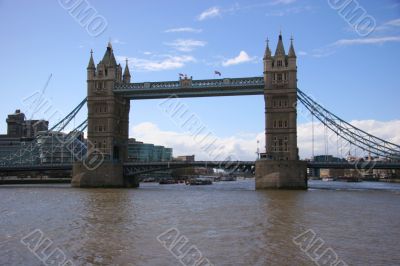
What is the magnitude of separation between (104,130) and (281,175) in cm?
3175

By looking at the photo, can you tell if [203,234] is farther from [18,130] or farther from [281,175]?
[18,130]

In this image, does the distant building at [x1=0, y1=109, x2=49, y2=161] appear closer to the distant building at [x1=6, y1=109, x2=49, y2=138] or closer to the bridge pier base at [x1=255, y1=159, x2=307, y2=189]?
the distant building at [x1=6, y1=109, x2=49, y2=138]

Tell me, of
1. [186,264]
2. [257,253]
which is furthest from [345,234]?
[186,264]

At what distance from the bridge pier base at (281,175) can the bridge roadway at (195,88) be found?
12251mm

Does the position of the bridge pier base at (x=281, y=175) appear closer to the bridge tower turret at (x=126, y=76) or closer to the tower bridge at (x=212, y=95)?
the tower bridge at (x=212, y=95)

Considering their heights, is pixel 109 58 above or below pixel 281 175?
above

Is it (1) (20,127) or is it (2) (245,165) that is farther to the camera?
(1) (20,127)

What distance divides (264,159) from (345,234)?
152 ft

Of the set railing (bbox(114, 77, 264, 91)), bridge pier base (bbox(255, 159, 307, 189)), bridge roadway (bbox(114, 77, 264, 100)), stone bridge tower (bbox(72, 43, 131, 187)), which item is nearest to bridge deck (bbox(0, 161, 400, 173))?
bridge pier base (bbox(255, 159, 307, 189))

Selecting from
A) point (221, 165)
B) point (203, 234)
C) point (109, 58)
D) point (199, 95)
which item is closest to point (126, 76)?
point (109, 58)

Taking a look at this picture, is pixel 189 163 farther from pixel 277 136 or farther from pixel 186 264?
pixel 186 264

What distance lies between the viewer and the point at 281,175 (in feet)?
233

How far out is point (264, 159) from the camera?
73.1 metres

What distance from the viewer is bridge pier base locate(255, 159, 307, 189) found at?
7081 cm
